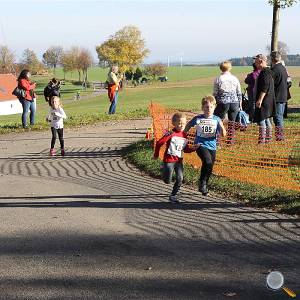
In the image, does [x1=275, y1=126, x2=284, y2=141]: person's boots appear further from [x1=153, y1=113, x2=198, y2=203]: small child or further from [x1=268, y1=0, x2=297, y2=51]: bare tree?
[x1=268, y1=0, x2=297, y2=51]: bare tree

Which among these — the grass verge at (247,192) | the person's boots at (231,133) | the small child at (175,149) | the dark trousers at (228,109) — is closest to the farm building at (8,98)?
the dark trousers at (228,109)

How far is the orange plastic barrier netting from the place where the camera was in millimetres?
9203

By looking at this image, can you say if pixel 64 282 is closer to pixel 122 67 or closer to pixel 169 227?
pixel 169 227

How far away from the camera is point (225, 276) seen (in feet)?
16.5

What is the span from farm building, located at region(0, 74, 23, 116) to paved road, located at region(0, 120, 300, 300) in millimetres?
86989

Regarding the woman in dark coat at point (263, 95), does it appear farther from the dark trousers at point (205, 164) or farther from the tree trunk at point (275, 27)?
the tree trunk at point (275, 27)

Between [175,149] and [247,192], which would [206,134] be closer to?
[175,149]

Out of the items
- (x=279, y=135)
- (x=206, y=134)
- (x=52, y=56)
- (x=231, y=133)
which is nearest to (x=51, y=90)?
(x=231, y=133)

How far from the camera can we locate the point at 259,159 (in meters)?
9.77

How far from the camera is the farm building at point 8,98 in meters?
96.4

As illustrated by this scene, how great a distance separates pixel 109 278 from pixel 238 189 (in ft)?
13.6

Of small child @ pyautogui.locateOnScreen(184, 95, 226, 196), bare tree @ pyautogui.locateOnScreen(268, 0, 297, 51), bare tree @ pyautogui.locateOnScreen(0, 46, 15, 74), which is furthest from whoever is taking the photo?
bare tree @ pyautogui.locateOnScreen(0, 46, 15, 74)

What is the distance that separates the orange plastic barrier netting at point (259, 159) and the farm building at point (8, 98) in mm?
85731

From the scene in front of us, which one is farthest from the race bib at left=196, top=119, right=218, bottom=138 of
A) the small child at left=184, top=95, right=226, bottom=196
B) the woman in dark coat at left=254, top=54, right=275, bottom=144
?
the woman in dark coat at left=254, top=54, right=275, bottom=144
